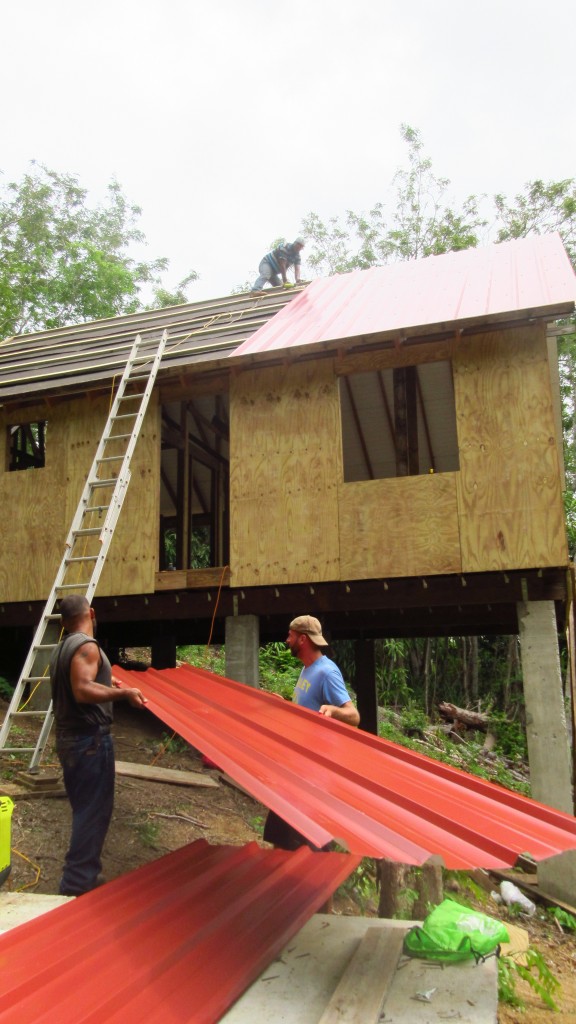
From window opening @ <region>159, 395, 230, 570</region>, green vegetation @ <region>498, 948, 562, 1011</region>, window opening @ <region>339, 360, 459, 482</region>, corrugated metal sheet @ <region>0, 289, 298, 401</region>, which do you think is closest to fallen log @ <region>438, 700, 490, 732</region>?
window opening @ <region>339, 360, 459, 482</region>

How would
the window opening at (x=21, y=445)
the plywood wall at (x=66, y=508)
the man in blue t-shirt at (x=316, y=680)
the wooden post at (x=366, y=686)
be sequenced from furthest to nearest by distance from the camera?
1. the wooden post at (x=366, y=686)
2. the window opening at (x=21, y=445)
3. the plywood wall at (x=66, y=508)
4. the man in blue t-shirt at (x=316, y=680)

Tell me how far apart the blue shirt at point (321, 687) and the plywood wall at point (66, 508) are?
466 centimetres

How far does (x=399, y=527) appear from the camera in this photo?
832 cm

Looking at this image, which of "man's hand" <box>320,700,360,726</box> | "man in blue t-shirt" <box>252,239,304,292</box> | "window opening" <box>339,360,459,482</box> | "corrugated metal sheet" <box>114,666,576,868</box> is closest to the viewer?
"corrugated metal sheet" <box>114,666,576,868</box>

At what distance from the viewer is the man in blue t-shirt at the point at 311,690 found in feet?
15.8

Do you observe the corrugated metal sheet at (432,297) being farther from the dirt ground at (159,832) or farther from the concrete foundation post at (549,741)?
the dirt ground at (159,832)

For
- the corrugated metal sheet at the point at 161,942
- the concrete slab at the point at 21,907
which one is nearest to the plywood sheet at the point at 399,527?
the corrugated metal sheet at the point at 161,942

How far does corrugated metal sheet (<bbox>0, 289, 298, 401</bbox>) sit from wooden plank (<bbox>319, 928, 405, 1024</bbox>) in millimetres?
6961

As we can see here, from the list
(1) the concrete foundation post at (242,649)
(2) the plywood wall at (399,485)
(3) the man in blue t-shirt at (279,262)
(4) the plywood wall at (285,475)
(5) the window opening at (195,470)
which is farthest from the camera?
(3) the man in blue t-shirt at (279,262)

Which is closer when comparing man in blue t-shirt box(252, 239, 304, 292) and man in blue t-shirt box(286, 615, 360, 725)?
man in blue t-shirt box(286, 615, 360, 725)

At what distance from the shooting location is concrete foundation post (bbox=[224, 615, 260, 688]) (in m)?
9.07

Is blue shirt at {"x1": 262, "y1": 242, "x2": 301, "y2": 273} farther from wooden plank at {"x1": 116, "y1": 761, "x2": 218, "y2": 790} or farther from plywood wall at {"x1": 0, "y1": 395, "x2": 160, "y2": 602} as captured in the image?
wooden plank at {"x1": 116, "y1": 761, "x2": 218, "y2": 790}

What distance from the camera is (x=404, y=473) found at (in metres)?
9.34

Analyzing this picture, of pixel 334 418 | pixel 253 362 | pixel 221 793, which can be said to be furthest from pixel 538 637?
pixel 253 362
